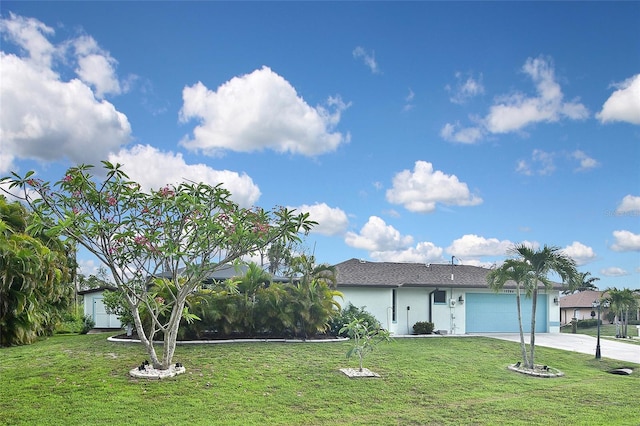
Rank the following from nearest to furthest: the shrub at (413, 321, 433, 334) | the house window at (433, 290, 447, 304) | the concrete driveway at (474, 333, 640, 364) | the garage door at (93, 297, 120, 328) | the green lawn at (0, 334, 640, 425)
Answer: the green lawn at (0, 334, 640, 425)
the concrete driveway at (474, 333, 640, 364)
the shrub at (413, 321, 433, 334)
the house window at (433, 290, 447, 304)
the garage door at (93, 297, 120, 328)

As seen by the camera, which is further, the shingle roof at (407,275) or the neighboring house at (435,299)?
the shingle roof at (407,275)

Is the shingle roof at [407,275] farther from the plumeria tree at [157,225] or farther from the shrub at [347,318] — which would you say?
the plumeria tree at [157,225]

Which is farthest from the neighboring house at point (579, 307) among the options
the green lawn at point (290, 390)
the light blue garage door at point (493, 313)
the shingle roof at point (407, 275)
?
the green lawn at point (290, 390)

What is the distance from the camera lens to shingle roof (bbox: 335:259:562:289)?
74.4 ft

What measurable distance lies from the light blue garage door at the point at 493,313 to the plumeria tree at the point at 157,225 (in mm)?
15504

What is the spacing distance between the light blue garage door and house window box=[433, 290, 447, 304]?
1309 millimetres

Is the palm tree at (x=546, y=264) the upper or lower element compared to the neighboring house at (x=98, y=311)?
upper

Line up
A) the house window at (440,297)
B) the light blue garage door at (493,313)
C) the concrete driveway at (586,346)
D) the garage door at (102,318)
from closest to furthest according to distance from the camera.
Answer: the concrete driveway at (586,346), the house window at (440,297), the garage door at (102,318), the light blue garage door at (493,313)

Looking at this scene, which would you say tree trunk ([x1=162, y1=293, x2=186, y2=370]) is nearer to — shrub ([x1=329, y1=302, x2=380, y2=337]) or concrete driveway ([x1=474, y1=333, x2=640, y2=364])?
shrub ([x1=329, y1=302, x2=380, y2=337])

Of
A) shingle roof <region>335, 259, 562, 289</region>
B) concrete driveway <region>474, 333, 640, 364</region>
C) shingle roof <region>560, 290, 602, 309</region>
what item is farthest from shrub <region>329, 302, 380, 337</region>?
shingle roof <region>560, 290, 602, 309</region>

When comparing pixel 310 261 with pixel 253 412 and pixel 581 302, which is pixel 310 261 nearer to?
pixel 253 412

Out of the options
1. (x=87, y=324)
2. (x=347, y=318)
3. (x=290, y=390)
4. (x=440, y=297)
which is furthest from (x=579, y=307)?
(x=290, y=390)

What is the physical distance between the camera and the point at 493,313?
24828mm

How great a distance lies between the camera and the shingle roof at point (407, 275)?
74.4 ft
